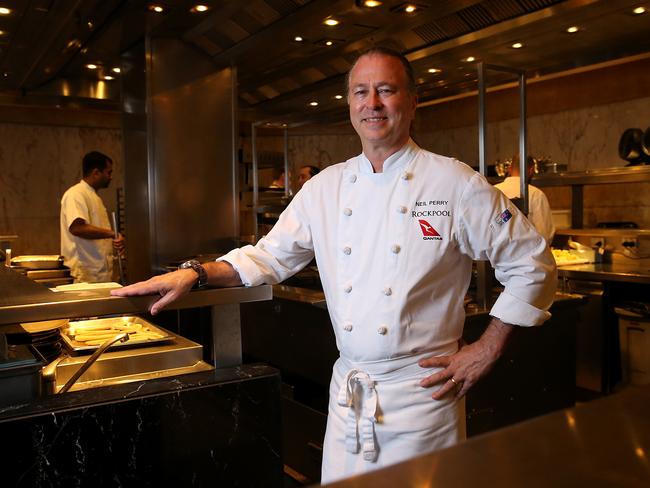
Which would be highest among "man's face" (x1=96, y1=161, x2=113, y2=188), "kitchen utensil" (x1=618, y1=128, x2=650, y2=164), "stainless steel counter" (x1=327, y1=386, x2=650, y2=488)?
"kitchen utensil" (x1=618, y1=128, x2=650, y2=164)

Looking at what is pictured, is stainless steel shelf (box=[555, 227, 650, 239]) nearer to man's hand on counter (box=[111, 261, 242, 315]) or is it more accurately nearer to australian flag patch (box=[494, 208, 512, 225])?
australian flag patch (box=[494, 208, 512, 225])

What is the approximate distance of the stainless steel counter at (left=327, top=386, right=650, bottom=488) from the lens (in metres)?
0.60

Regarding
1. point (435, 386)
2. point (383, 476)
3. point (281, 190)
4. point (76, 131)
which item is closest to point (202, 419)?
point (435, 386)

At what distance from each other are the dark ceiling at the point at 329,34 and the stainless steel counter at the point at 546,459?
2.95 m

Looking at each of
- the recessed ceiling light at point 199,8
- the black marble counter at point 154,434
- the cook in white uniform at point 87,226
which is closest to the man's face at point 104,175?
the cook in white uniform at point 87,226

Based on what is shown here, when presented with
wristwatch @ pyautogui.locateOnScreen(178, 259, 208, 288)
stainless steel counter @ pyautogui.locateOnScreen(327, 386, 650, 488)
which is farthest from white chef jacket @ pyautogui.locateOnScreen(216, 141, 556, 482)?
stainless steel counter @ pyautogui.locateOnScreen(327, 386, 650, 488)

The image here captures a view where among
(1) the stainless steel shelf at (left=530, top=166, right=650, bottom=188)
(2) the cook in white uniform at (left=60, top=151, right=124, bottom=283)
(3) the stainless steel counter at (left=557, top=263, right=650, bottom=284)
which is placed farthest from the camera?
(2) the cook in white uniform at (left=60, top=151, right=124, bottom=283)

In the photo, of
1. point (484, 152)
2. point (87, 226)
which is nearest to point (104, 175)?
point (87, 226)

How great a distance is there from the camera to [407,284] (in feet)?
5.76

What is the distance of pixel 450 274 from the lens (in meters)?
1.81

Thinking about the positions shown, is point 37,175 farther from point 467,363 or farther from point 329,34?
point 467,363

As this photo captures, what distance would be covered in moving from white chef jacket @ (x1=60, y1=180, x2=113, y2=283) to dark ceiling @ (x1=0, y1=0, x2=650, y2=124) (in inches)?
43.4

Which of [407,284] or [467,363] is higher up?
[407,284]

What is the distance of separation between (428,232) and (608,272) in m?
3.71
